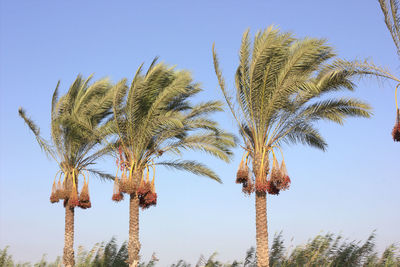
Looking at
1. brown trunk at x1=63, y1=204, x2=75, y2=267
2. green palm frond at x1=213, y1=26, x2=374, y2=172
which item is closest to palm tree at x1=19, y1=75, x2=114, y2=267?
brown trunk at x1=63, y1=204, x2=75, y2=267

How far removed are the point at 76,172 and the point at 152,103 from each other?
18.8ft

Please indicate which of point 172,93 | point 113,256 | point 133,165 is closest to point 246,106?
point 172,93

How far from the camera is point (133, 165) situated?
21.9m

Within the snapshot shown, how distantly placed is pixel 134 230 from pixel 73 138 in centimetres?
558

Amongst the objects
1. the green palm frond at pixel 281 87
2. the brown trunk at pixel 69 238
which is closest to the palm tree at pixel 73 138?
the brown trunk at pixel 69 238

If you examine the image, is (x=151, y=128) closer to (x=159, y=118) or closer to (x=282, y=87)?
(x=159, y=118)

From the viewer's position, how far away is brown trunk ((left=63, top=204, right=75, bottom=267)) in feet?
80.0

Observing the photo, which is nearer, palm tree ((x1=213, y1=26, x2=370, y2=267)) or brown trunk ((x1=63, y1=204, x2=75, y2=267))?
palm tree ((x1=213, y1=26, x2=370, y2=267))

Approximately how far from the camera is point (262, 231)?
18.5 metres

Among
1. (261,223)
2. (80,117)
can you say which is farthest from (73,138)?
(261,223)

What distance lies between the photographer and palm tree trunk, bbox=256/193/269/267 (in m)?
18.3

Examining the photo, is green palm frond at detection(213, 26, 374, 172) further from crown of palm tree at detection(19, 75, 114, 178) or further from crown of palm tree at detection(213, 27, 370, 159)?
crown of palm tree at detection(19, 75, 114, 178)

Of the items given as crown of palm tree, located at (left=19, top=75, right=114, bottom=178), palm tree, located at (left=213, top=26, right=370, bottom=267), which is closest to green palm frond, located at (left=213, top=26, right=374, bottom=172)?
palm tree, located at (left=213, top=26, right=370, bottom=267)

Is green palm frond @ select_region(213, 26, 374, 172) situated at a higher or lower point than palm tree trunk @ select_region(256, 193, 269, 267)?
higher
